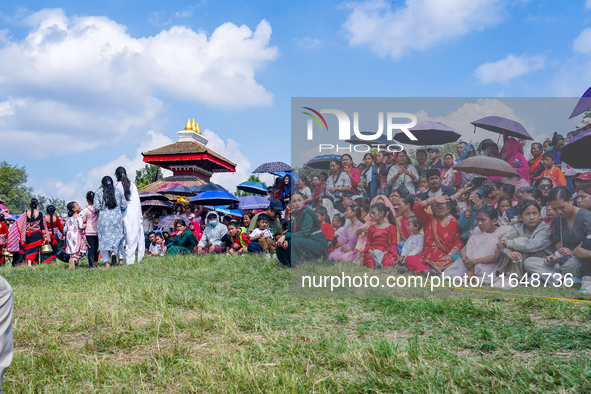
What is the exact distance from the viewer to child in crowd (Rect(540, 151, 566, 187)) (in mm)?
5449

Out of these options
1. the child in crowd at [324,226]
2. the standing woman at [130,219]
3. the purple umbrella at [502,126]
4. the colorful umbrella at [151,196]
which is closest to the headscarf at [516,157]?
the purple umbrella at [502,126]

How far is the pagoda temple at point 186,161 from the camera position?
88.5 ft

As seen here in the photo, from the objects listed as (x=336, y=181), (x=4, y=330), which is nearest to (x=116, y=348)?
(x=4, y=330)

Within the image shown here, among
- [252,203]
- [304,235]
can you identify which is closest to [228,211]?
[252,203]

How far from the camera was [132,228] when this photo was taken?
8.94 metres

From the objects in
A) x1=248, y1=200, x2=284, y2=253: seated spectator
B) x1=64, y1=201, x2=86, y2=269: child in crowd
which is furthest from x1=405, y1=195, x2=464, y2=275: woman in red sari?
x1=64, y1=201, x2=86, y2=269: child in crowd

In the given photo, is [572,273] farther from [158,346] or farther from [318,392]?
[158,346]

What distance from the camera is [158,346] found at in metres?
3.33

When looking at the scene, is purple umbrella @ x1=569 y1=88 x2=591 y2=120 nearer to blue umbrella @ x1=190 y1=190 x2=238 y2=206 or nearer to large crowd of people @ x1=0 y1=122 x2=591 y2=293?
large crowd of people @ x1=0 y1=122 x2=591 y2=293

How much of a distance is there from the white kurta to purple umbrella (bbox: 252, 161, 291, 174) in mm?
7615

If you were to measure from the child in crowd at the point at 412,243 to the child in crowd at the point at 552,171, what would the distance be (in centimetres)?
163

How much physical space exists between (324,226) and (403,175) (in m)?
1.36

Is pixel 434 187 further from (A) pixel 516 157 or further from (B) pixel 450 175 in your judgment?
(A) pixel 516 157

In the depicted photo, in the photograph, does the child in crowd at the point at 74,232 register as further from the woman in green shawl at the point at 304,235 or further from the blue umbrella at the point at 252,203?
the blue umbrella at the point at 252,203
